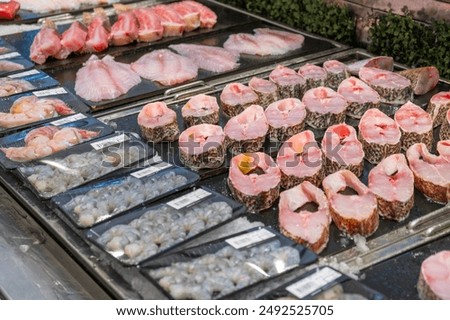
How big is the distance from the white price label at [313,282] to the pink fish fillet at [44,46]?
98.3 inches

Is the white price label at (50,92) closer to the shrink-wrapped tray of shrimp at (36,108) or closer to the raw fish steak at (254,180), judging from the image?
the shrink-wrapped tray of shrimp at (36,108)

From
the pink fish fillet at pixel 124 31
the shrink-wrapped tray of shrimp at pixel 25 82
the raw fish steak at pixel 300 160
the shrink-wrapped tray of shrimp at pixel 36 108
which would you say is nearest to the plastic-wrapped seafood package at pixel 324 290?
the raw fish steak at pixel 300 160

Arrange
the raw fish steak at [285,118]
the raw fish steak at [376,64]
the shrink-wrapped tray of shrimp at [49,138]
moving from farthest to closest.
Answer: the raw fish steak at [376,64]
the raw fish steak at [285,118]
the shrink-wrapped tray of shrimp at [49,138]

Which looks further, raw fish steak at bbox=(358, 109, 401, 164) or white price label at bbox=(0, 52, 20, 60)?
white price label at bbox=(0, 52, 20, 60)

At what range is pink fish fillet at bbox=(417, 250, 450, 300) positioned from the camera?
2012 mm

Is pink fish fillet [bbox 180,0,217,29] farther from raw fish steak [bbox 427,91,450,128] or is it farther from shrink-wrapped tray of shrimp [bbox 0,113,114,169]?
raw fish steak [bbox 427,91,450,128]

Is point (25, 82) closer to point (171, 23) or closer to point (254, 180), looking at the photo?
point (171, 23)

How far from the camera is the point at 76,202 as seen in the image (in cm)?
249

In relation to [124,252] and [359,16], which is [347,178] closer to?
[124,252]

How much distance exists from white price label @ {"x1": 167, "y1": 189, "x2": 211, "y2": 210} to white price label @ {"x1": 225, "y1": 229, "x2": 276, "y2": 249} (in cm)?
27

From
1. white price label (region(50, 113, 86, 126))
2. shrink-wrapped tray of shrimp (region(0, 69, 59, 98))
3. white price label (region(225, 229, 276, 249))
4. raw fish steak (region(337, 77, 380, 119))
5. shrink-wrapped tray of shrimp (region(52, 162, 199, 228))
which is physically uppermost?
raw fish steak (region(337, 77, 380, 119))

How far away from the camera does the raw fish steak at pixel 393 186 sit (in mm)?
2502

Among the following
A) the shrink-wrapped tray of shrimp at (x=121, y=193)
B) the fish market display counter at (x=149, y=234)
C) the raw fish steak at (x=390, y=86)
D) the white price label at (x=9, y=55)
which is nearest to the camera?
the fish market display counter at (x=149, y=234)

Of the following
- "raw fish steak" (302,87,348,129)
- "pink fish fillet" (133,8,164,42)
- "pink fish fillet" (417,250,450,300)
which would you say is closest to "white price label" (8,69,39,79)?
"pink fish fillet" (133,8,164,42)
